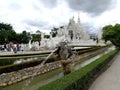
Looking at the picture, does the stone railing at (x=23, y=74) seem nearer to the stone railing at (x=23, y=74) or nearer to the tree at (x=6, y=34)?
the stone railing at (x=23, y=74)

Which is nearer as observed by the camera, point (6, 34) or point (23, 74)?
point (23, 74)

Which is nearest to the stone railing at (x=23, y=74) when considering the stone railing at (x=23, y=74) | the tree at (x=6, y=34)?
the stone railing at (x=23, y=74)

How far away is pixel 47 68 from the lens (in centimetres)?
1519

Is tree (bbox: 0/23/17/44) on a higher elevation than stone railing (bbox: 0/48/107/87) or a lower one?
higher

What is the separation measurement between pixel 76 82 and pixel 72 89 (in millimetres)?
546

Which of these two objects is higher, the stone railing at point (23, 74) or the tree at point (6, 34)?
the tree at point (6, 34)

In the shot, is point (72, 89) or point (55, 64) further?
point (55, 64)

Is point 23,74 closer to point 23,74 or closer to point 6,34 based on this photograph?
point 23,74

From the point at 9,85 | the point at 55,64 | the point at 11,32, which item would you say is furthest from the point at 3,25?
the point at 9,85

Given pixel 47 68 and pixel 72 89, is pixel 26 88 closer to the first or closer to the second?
pixel 72 89

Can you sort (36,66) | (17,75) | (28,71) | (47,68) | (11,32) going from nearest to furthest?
(17,75), (28,71), (36,66), (47,68), (11,32)

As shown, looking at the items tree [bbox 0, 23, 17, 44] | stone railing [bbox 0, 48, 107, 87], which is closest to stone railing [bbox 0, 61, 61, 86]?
stone railing [bbox 0, 48, 107, 87]

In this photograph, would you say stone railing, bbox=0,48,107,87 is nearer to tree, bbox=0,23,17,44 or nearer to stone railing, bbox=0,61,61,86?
stone railing, bbox=0,61,61,86

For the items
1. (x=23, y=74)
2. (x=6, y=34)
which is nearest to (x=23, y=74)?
(x=23, y=74)
